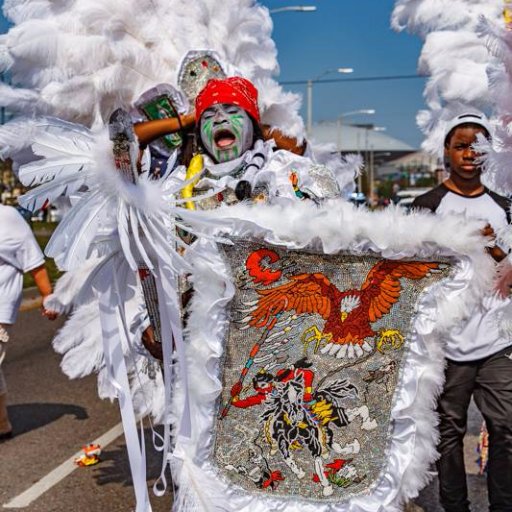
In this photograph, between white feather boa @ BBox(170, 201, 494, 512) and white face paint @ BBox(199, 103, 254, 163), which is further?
white face paint @ BBox(199, 103, 254, 163)

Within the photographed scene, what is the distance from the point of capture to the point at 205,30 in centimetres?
531

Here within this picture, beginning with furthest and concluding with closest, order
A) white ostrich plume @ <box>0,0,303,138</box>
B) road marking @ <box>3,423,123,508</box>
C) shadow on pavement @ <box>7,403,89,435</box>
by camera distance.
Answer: shadow on pavement @ <box>7,403,89,435</box>, white ostrich plume @ <box>0,0,303,138</box>, road marking @ <box>3,423,123,508</box>

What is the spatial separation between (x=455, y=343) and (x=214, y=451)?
42.9 inches

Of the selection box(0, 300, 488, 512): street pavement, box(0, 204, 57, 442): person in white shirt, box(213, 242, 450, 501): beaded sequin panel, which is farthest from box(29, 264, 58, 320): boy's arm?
box(213, 242, 450, 501): beaded sequin panel

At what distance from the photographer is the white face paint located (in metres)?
3.83

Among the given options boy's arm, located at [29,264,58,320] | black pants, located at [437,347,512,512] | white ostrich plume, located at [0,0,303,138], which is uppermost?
white ostrich plume, located at [0,0,303,138]

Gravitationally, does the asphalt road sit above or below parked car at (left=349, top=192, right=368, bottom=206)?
below

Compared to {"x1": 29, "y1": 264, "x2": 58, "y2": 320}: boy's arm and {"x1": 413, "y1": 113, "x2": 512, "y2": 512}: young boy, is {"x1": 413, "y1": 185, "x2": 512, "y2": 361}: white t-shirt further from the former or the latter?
{"x1": 29, "y1": 264, "x2": 58, "y2": 320}: boy's arm

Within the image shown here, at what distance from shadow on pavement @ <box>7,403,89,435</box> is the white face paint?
2711 millimetres

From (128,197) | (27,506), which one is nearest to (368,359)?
(128,197)

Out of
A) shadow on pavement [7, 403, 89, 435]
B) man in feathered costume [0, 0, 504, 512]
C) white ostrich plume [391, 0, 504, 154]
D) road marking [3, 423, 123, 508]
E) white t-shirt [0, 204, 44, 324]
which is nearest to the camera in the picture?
man in feathered costume [0, 0, 504, 512]

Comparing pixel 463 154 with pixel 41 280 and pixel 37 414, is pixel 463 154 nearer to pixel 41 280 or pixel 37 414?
pixel 41 280

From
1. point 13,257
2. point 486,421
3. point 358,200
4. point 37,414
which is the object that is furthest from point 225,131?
point 37,414

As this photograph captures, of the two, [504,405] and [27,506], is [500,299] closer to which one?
[504,405]
